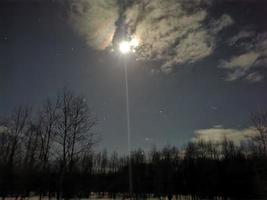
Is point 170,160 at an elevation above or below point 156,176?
above

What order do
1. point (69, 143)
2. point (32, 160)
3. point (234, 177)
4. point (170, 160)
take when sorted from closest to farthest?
1. point (69, 143)
2. point (32, 160)
3. point (234, 177)
4. point (170, 160)

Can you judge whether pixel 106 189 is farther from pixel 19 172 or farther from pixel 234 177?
pixel 19 172

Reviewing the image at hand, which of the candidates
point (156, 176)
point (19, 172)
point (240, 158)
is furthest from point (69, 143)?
point (240, 158)

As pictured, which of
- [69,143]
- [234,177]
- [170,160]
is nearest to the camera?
[69,143]

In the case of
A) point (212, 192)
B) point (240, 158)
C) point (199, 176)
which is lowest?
point (212, 192)

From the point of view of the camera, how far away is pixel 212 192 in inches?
2105

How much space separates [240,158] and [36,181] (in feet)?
157

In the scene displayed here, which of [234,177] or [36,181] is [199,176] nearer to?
[234,177]

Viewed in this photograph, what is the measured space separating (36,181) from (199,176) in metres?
42.5

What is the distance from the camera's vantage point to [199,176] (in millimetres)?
59594

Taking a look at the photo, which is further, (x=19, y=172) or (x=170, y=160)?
(x=170, y=160)

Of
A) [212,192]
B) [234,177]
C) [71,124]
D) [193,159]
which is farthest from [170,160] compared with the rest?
[71,124]

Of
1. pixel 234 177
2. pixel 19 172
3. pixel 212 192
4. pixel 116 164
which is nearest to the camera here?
pixel 19 172

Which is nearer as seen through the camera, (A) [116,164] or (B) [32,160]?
(B) [32,160]
